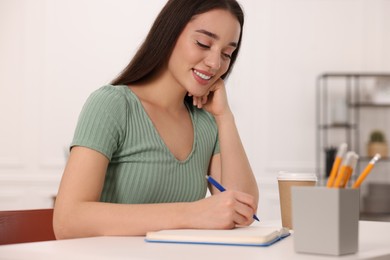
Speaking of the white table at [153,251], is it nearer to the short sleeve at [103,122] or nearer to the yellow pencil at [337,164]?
the yellow pencil at [337,164]

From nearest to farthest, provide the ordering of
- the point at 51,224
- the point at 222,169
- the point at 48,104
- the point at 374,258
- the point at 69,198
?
the point at 374,258 → the point at 69,198 → the point at 51,224 → the point at 222,169 → the point at 48,104

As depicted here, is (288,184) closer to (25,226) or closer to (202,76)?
(202,76)

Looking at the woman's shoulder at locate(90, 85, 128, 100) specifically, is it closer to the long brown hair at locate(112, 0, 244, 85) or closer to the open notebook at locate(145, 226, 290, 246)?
the long brown hair at locate(112, 0, 244, 85)

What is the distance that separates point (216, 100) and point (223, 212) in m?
0.75

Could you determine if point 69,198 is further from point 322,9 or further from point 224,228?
point 322,9

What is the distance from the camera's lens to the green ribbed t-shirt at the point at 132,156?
1.63m

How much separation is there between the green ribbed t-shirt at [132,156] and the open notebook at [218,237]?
1.46 feet

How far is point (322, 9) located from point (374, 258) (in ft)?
16.5

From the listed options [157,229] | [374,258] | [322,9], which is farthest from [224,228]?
[322,9]

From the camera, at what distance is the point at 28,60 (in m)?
5.63

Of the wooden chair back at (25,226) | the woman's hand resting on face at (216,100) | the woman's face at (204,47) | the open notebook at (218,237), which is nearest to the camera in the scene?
the open notebook at (218,237)

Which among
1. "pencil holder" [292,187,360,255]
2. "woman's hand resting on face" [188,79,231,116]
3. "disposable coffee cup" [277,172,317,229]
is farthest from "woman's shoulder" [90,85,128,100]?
"pencil holder" [292,187,360,255]

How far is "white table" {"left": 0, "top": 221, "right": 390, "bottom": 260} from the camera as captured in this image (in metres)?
0.99

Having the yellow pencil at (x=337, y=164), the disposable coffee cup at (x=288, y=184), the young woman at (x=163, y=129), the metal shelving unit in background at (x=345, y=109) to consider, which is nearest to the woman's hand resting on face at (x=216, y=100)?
the young woman at (x=163, y=129)
